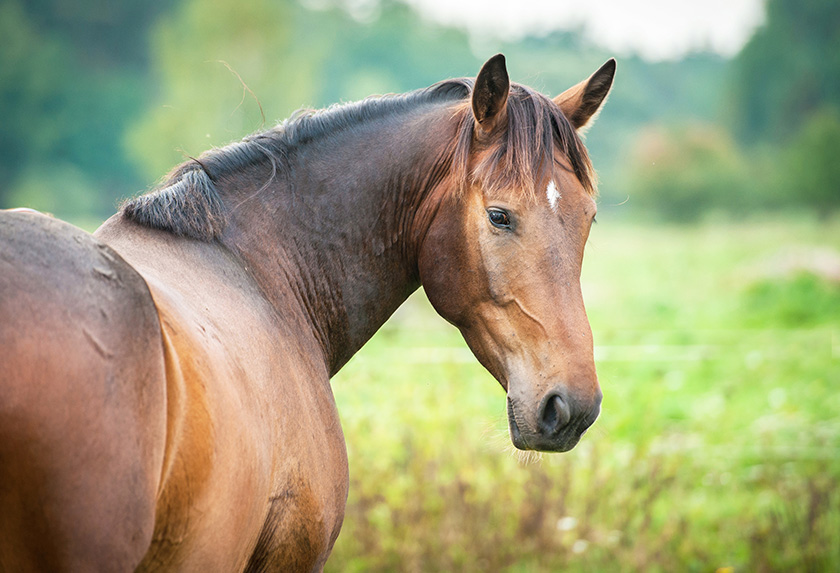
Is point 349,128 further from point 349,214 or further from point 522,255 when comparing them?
point 522,255

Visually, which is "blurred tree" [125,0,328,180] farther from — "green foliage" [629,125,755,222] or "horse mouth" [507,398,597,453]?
"horse mouth" [507,398,597,453]

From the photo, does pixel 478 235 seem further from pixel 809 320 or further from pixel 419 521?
pixel 809 320

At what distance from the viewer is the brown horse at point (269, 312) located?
1.15 meters

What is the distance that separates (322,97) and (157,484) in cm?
3141

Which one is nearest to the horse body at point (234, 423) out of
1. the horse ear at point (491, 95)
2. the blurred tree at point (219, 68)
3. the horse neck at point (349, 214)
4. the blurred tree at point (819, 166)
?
the horse neck at point (349, 214)

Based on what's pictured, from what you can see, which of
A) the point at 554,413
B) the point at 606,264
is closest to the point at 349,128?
the point at 554,413

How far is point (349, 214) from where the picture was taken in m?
2.33

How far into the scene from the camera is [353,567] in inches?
164

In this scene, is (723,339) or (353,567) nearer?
(353,567)

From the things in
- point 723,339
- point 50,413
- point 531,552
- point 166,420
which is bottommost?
point 723,339

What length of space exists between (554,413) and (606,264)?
65.8ft

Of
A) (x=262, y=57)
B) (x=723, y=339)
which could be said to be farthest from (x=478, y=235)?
(x=262, y=57)

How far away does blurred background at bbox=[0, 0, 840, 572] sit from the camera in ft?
14.5

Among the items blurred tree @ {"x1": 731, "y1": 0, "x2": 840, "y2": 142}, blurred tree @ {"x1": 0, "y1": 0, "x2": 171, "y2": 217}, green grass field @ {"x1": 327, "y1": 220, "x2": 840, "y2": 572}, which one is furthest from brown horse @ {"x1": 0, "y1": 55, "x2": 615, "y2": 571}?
blurred tree @ {"x1": 731, "y1": 0, "x2": 840, "y2": 142}
